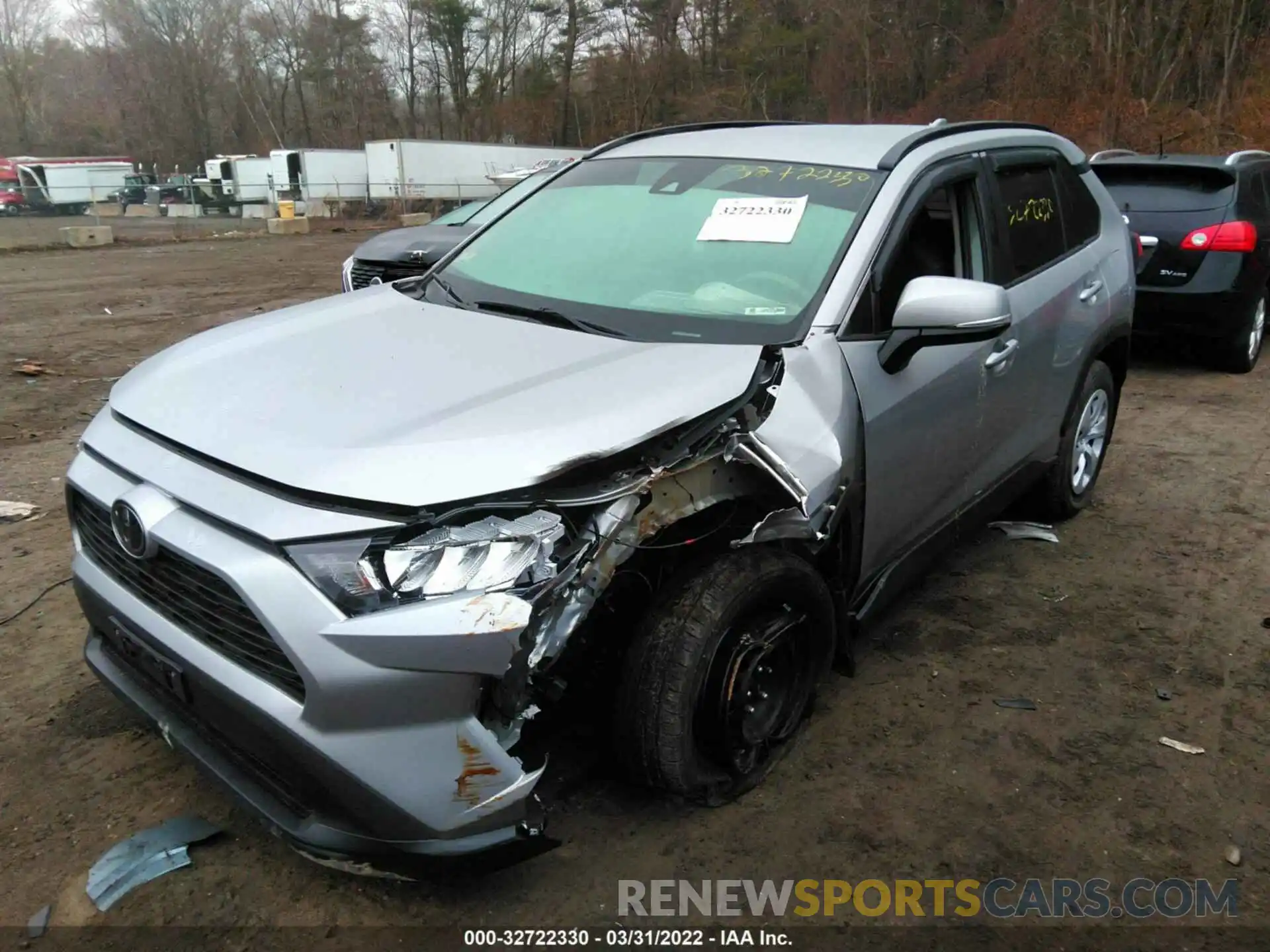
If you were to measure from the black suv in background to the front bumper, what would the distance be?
6.71 meters

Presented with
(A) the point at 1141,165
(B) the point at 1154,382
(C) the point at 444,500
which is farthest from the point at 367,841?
(A) the point at 1141,165

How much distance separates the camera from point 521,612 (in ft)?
6.30

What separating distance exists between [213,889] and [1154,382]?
7546 millimetres

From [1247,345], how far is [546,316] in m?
6.99

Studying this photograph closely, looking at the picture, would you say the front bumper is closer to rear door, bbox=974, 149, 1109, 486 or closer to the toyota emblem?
the toyota emblem

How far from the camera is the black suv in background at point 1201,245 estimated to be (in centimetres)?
712

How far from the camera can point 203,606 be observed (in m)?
2.07

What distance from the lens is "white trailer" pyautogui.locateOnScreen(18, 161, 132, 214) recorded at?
2844 centimetres

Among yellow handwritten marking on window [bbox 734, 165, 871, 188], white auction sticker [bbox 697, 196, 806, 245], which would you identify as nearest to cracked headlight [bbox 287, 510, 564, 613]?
white auction sticker [bbox 697, 196, 806, 245]

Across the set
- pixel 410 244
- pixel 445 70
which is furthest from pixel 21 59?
pixel 410 244

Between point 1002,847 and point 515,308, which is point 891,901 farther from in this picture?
point 515,308

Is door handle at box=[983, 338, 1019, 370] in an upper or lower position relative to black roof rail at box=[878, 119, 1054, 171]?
lower

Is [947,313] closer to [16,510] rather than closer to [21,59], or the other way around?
[16,510]

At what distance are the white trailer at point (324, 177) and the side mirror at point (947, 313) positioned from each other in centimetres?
3279
